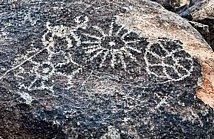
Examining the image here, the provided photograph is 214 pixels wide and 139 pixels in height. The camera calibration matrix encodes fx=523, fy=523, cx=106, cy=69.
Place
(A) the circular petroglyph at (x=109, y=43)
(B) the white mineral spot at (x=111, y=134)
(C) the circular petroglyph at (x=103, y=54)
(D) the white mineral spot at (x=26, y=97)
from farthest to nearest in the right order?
(A) the circular petroglyph at (x=109, y=43), (C) the circular petroglyph at (x=103, y=54), (D) the white mineral spot at (x=26, y=97), (B) the white mineral spot at (x=111, y=134)

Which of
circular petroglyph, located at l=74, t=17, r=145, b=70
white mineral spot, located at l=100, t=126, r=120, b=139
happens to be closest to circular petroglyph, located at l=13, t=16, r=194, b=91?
circular petroglyph, located at l=74, t=17, r=145, b=70

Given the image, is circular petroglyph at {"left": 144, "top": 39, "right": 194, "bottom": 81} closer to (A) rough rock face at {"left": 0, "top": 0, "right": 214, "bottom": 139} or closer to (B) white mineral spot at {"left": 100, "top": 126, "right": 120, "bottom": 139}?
(A) rough rock face at {"left": 0, "top": 0, "right": 214, "bottom": 139}

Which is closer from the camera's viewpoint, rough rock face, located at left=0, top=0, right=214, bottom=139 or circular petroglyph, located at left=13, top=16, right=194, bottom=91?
rough rock face, located at left=0, top=0, right=214, bottom=139

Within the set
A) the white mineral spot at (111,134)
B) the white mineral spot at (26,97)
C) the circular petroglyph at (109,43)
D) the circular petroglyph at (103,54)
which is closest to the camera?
the white mineral spot at (111,134)

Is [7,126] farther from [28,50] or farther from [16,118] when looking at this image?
[28,50]

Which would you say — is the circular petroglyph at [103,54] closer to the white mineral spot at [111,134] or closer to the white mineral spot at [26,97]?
the white mineral spot at [26,97]

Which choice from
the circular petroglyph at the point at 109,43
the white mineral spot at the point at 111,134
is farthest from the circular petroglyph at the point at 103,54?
the white mineral spot at the point at 111,134

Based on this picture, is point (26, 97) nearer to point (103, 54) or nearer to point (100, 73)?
point (100, 73)

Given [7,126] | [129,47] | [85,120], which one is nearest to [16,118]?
[7,126]
